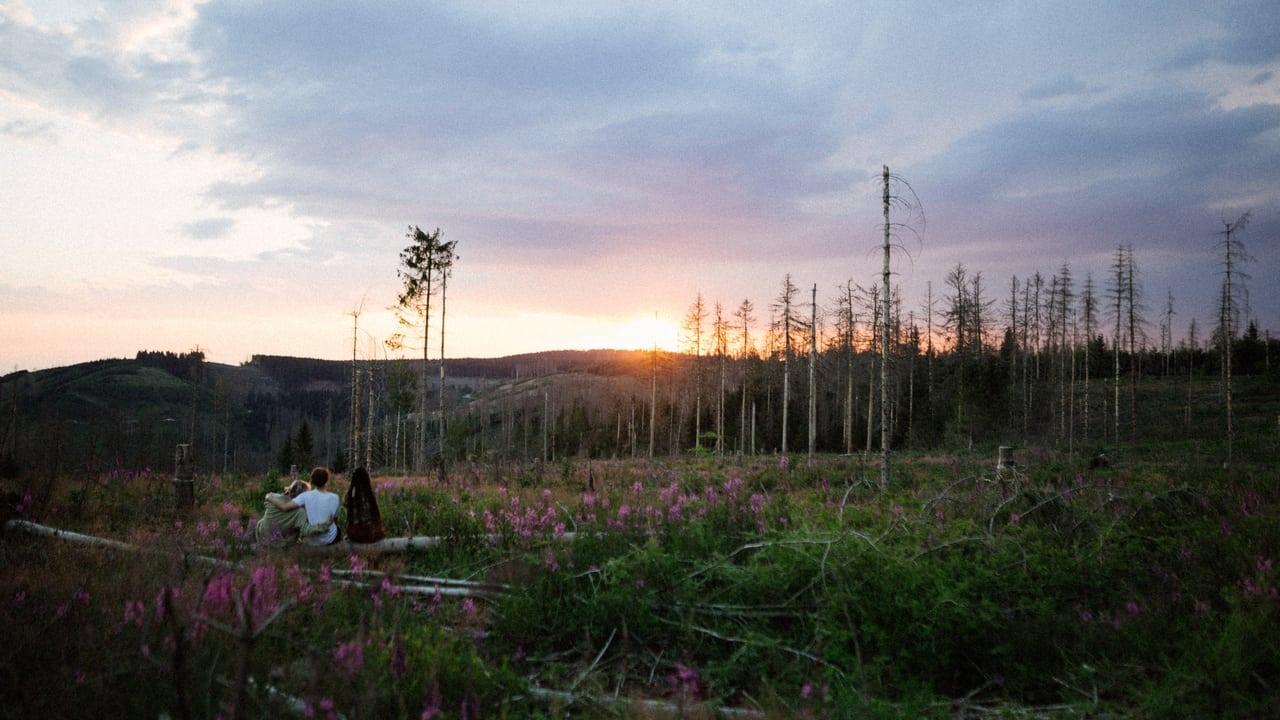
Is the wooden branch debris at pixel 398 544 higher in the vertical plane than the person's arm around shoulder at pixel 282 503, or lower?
lower

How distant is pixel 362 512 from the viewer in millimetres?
9242

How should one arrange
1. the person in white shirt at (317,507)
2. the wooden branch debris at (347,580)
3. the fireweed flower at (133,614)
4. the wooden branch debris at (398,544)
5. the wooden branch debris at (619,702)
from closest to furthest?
the wooden branch debris at (619,702) → the fireweed flower at (133,614) → the wooden branch debris at (347,580) → the wooden branch debris at (398,544) → the person in white shirt at (317,507)

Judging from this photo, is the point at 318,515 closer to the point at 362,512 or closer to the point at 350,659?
the point at 362,512

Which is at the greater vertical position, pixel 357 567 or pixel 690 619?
pixel 690 619

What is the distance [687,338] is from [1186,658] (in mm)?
53633

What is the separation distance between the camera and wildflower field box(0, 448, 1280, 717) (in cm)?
379

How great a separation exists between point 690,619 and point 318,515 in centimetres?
637

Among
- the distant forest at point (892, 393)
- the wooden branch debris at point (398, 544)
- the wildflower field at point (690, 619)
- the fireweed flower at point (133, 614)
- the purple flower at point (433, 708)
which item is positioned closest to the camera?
the purple flower at point (433, 708)

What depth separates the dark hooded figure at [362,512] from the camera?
29.2ft

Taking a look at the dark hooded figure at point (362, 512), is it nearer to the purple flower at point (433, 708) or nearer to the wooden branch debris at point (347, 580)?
the wooden branch debris at point (347, 580)

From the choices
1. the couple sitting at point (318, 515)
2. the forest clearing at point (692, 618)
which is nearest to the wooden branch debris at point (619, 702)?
the forest clearing at point (692, 618)

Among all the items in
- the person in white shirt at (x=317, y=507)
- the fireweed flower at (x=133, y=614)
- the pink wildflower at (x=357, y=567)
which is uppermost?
the fireweed flower at (x=133, y=614)

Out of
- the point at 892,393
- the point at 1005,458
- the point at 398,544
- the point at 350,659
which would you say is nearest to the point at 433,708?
the point at 350,659

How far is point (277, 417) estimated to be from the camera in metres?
155
